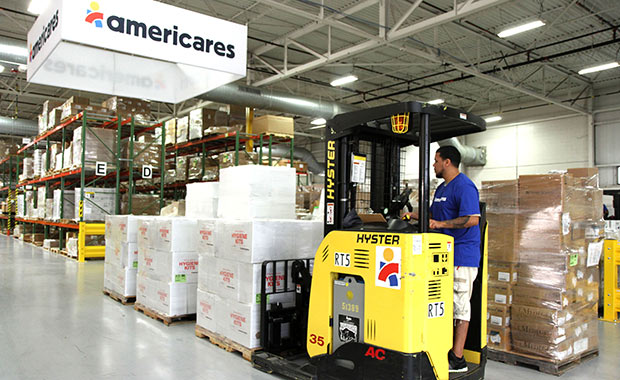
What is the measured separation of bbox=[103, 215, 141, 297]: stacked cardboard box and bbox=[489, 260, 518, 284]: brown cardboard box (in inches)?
176

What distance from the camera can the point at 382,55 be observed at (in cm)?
1521

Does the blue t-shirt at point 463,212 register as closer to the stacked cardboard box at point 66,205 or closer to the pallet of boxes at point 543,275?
the pallet of boxes at point 543,275

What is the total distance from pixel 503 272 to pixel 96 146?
10258 millimetres

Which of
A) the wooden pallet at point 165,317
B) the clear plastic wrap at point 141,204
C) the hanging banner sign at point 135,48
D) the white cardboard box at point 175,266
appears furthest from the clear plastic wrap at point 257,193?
the clear plastic wrap at point 141,204

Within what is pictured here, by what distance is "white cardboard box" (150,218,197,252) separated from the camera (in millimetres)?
5469

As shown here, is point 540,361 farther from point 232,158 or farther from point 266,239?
point 232,158

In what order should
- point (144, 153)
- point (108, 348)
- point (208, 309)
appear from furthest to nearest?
point (144, 153)
point (208, 309)
point (108, 348)

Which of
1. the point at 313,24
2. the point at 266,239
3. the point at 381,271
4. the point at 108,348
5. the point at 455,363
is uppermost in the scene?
the point at 313,24

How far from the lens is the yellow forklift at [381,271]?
2.91m

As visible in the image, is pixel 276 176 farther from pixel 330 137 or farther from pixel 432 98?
pixel 432 98

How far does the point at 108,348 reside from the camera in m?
4.48

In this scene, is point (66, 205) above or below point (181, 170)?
below

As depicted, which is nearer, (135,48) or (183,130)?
(135,48)

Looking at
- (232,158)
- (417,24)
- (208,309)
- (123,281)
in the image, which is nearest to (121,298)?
(123,281)
